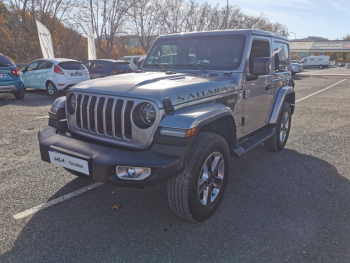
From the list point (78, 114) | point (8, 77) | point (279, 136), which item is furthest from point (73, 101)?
point (8, 77)

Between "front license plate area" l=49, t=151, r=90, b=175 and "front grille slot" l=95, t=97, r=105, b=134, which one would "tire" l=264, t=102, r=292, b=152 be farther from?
"front license plate area" l=49, t=151, r=90, b=175

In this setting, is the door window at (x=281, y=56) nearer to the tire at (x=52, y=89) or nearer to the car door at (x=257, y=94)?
the car door at (x=257, y=94)

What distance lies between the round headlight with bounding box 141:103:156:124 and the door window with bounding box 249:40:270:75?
1764mm

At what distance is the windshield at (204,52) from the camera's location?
148 inches

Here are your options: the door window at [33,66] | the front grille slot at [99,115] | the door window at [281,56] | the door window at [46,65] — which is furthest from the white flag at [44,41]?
the front grille slot at [99,115]

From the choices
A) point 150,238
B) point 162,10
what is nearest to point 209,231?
point 150,238

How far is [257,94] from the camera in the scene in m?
4.04

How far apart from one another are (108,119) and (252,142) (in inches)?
82.7

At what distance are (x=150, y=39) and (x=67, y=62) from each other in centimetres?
3402

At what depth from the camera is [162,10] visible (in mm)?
41625

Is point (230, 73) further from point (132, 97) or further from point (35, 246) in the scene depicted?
point (35, 246)

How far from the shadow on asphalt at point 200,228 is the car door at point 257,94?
884 mm

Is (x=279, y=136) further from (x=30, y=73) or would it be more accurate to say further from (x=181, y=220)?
(x=30, y=73)

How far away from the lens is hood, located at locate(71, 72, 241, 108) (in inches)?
104
